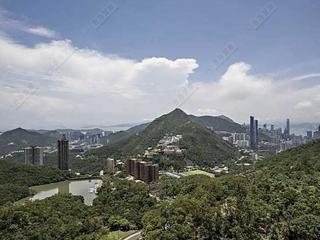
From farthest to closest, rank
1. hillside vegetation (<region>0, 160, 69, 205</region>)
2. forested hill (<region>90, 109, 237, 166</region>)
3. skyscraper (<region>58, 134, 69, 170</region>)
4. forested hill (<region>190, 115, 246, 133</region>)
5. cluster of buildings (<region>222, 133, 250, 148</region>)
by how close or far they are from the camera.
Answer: forested hill (<region>190, 115, 246, 133</region>) → cluster of buildings (<region>222, 133, 250, 148</region>) → forested hill (<region>90, 109, 237, 166</region>) → skyscraper (<region>58, 134, 69, 170</region>) → hillside vegetation (<region>0, 160, 69, 205</region>)

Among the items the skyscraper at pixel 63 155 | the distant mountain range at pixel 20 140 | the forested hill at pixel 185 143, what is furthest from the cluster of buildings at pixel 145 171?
the distant mountain range at pixel 20 140

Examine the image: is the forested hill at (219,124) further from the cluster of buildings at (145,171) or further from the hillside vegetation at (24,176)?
the cluster of buildings at (145,171)

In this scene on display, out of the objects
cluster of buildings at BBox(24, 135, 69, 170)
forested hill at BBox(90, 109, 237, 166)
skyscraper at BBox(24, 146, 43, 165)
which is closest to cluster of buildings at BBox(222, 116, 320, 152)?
forested hill at BBox(90, 109, 237, 166)

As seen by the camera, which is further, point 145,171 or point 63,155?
point 63,155

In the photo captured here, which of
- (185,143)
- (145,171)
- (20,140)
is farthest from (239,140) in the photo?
(20,140)

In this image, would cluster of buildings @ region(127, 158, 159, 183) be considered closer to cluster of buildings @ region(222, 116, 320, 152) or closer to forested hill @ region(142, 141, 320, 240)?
forested hill @ region(142, 141, 320, 240)

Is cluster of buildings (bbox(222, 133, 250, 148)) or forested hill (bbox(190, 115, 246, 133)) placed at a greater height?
forested hill (bbox(190, 115, 246, 133))

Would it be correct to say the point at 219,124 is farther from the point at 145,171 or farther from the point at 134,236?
the point at 134,236
